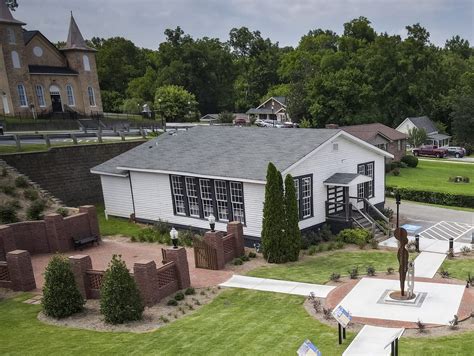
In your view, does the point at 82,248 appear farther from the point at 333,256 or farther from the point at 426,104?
the point at 426,104

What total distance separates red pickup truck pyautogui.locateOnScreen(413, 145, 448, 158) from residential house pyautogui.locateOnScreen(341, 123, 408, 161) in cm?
888

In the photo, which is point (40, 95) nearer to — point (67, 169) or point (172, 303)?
point (67, 169)

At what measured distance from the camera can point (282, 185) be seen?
61.7 ft

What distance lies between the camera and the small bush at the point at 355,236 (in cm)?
2144

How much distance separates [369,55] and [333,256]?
206ft

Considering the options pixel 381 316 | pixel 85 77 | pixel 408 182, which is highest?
pixel 85 77

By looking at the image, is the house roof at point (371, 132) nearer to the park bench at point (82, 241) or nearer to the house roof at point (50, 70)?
the park bench at point (82, 241)

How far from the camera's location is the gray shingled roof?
21734 millimetres

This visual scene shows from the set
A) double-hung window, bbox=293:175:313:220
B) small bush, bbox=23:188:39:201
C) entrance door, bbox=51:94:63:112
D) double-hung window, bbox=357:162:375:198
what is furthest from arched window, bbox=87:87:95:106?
double-hung window, bbox=293:175:313:220

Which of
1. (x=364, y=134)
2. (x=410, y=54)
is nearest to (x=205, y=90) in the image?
(x=410, y=54)

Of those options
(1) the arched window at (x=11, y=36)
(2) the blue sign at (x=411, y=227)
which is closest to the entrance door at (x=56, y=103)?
(1) the arched window at (x=11, y=36)

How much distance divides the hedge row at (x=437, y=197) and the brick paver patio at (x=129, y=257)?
19.3 metres

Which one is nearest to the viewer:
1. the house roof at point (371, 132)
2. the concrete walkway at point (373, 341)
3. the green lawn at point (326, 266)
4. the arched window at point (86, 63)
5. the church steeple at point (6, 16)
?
the concrete walkway at point (373, 341)

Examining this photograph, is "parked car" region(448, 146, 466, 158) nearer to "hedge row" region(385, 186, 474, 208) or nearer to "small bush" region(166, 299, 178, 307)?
"hedge row" region(385, 186, 474, 208)
